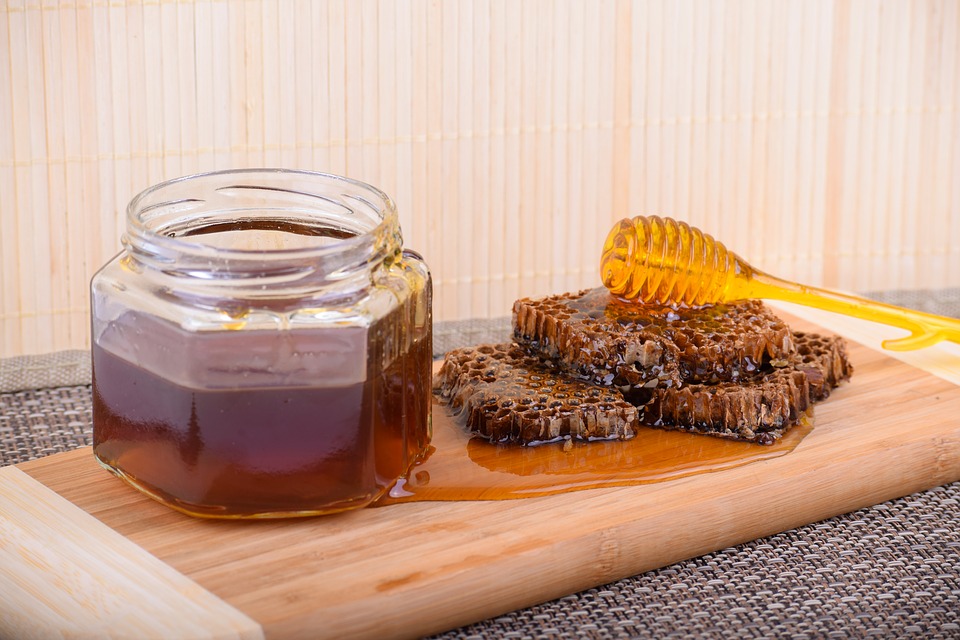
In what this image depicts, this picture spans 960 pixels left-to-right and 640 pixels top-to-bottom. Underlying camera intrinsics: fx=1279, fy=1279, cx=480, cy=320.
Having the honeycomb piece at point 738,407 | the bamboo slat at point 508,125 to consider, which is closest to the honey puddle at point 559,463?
the honeycomb piece at point 738,407

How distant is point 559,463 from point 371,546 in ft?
0.79

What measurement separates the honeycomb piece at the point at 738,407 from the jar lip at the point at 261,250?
36 cm

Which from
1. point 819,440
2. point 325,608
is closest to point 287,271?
point 325,608

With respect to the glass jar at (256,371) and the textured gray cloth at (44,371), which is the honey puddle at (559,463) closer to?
the glass jar at (256,371)

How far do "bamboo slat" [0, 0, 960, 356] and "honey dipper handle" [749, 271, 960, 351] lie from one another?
601 millimetres

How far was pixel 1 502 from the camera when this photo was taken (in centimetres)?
119

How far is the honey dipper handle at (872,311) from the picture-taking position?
1.49 m

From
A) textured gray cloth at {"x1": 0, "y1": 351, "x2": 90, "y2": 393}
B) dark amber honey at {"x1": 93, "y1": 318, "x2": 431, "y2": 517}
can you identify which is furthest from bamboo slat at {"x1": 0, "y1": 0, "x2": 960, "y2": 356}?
dark amber honey at {"x1": 93, "y1": 318, "x2": 431, "y2": 517}

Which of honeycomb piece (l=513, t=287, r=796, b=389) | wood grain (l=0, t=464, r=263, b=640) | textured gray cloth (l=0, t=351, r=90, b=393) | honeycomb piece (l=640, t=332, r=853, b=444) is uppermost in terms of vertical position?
honeycomb piece (l=513, t=287, r=796, b=389)

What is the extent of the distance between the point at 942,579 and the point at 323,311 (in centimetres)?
62

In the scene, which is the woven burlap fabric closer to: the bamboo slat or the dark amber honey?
the bamboo slat

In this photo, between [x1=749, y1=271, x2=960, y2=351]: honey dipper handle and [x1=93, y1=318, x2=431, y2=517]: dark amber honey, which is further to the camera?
[x1=749, y1=271, x2=960, y2=351]: honey dipper handle

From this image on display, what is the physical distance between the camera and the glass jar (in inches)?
42.4

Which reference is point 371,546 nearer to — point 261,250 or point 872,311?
point 261,250
